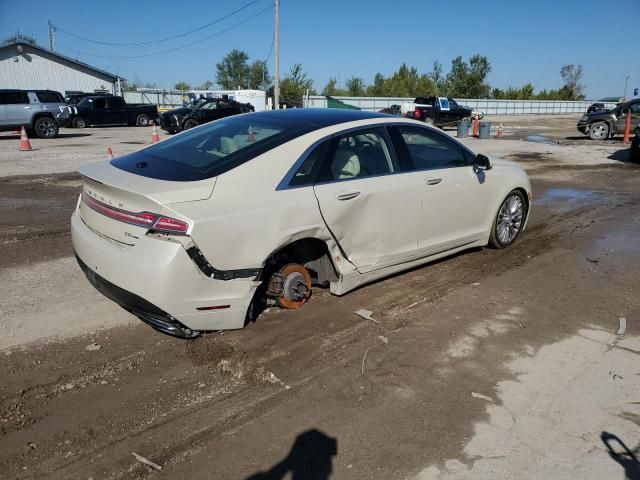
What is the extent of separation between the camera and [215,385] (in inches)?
125

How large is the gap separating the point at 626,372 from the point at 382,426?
183 cm

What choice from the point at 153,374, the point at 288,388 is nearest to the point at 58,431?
the point at 153,374

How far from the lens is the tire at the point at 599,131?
70.3 feet

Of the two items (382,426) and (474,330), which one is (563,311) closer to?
(474,330)

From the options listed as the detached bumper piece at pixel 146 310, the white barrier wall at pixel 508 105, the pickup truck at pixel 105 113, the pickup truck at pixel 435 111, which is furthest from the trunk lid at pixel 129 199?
the white barrier wall at pixel 508 105

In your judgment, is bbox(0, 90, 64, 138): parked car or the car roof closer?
the car roof

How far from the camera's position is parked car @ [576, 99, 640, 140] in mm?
20609

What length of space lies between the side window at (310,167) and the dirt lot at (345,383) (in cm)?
112

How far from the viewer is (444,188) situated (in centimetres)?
478

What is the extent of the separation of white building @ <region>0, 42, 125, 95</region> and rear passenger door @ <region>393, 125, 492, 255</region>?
38.5m

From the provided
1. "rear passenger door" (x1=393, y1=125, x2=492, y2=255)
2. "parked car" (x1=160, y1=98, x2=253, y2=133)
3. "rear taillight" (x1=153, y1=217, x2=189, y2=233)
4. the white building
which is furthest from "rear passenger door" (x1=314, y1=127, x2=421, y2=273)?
the white building

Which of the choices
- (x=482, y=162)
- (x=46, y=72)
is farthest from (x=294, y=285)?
(x=46, y=72)

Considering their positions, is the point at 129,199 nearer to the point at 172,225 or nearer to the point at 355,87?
the point at 172,225

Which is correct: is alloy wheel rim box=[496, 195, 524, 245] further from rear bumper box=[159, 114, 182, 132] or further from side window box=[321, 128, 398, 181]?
rear bumper box=[159, 114, 182, 132]
